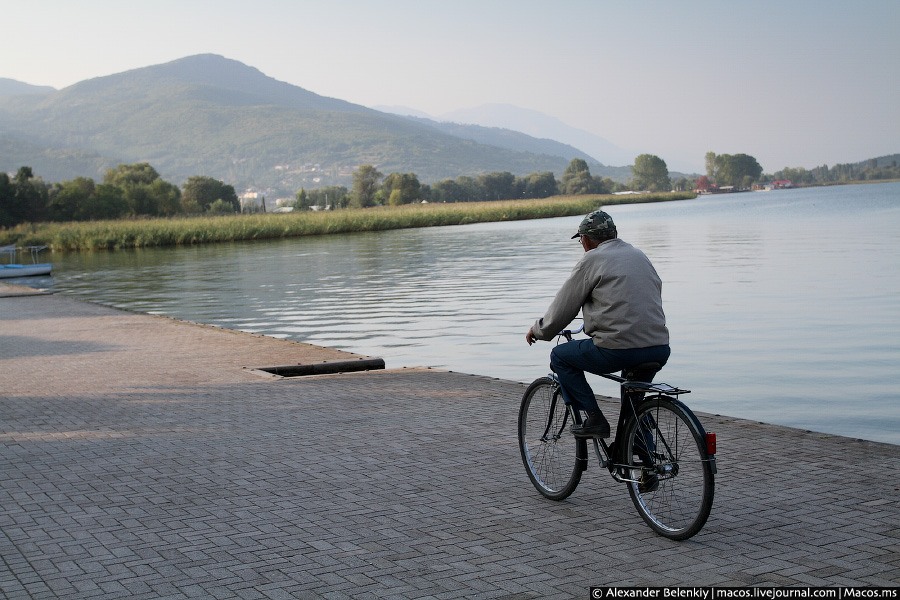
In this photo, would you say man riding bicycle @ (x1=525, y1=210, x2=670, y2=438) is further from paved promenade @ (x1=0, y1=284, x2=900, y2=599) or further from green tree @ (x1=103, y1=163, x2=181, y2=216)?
green tree @ (x1=103, y1=163, x2=181, y2=216)

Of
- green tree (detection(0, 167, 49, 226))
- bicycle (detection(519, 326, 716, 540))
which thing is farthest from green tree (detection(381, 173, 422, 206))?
bicycle (detection(519, 326, 716, 540))

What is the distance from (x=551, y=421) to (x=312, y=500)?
1.62 m

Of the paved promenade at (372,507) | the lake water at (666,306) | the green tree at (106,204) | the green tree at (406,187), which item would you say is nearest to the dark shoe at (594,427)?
the paved promenade at (372,507)

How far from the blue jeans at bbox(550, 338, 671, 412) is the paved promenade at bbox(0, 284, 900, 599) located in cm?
71

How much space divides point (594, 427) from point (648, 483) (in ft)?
1.64

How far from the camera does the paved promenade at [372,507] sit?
16.8 feet

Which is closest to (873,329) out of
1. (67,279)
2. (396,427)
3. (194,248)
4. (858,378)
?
(858,378)

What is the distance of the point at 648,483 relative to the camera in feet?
19.0

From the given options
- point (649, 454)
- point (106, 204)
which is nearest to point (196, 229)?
point (106, 204)

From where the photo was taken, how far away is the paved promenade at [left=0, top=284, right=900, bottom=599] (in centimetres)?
512

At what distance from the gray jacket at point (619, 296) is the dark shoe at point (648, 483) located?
0.72 m

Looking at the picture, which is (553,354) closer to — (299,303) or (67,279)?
(299,303)

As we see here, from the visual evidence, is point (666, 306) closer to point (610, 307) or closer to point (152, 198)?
point (610, 307)

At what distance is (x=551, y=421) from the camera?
6676 millimetres
